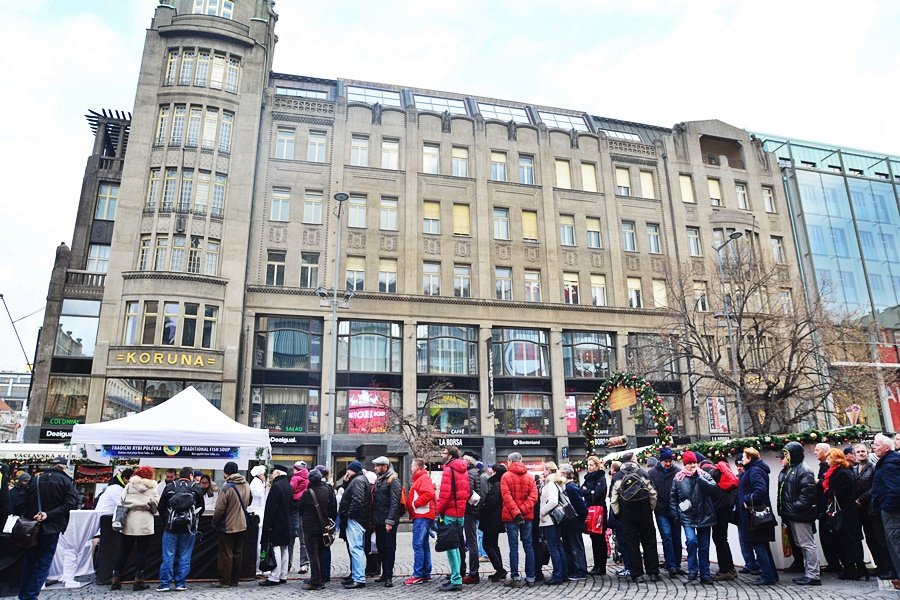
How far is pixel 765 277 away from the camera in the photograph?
94.5 feet

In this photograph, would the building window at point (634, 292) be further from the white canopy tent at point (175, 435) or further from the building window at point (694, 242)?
the white canopy tent at point (175, 435)

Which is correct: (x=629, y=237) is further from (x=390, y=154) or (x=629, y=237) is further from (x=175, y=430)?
(x=175, y=430)

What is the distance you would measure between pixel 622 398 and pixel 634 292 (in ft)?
71.0

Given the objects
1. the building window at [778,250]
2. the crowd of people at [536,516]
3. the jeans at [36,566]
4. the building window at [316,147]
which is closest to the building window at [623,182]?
the building window at [778,250]

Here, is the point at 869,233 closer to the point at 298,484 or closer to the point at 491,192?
the point at 491,192

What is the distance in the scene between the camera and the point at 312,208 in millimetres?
36656

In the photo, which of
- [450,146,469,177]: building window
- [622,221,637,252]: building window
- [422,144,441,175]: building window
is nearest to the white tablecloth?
[422,144,441,175]: building window

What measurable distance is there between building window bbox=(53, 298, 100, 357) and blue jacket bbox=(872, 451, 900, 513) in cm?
3229

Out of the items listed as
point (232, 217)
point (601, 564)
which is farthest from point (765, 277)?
point (232, 217)

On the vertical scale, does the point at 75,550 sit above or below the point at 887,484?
below

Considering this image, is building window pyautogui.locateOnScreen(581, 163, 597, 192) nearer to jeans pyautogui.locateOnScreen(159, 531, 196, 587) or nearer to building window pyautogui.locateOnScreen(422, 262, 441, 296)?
building window pyautogui.locateOnScreen(422, 262, 441, 296)

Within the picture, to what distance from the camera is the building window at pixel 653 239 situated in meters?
41.7

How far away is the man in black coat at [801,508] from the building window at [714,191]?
121ft

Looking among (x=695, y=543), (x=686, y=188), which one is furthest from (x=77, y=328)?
(x=686, y=188)
